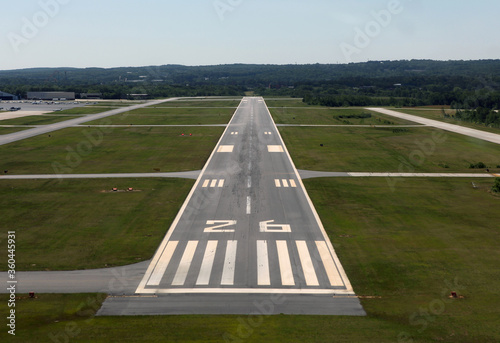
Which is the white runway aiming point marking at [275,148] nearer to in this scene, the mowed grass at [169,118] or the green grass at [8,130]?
the mowed grass at [169,118]

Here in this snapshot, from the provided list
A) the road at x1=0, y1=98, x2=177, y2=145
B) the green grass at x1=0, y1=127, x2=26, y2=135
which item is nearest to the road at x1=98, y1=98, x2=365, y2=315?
the road at x1=0, y1=98, x2=177, y2=145

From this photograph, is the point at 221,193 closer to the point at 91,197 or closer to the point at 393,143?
the point at 91,197

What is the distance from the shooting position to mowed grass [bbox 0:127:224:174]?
67.1 metres

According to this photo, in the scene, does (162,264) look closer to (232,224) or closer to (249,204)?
(232,224)

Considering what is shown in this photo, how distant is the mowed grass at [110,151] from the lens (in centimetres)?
6712

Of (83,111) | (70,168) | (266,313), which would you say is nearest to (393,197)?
(266,313)

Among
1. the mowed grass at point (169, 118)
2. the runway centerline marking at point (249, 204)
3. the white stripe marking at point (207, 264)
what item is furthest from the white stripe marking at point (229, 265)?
the mowed grass at point (169, 118)

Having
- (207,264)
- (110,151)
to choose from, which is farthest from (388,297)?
(110,151)

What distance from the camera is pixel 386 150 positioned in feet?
271

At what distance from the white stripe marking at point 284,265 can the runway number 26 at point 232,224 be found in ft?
10.0

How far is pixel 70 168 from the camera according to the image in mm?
66438

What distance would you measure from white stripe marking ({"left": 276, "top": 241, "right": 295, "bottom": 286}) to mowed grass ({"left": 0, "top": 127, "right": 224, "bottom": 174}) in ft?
107

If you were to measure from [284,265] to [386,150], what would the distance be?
55.4 meters

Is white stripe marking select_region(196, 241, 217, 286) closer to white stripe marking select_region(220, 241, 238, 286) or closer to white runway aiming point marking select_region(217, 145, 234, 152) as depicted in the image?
white stripe marking select_region(220, 241, 238, 286)
